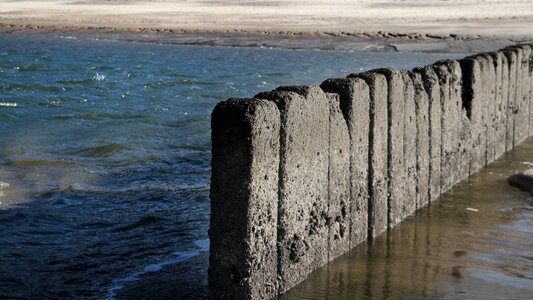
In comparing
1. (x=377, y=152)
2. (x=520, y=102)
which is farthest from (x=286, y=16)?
(x=377, y=152)

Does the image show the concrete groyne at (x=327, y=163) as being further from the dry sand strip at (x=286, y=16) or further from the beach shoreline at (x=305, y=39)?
the dry sand strip at (x=286, y=16)


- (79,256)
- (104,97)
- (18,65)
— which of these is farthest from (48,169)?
(18,65)

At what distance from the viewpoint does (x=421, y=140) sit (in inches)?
341

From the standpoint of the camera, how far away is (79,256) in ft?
25.2

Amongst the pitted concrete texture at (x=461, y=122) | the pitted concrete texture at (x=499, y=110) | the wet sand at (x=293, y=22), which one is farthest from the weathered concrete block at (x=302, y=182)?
the wet sand at (x=293, y=22)

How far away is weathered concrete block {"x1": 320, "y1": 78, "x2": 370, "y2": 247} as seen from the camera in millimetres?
7133

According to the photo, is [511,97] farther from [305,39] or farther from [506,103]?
[305,39]

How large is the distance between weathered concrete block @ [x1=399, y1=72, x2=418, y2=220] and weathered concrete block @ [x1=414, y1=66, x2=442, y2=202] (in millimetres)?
448

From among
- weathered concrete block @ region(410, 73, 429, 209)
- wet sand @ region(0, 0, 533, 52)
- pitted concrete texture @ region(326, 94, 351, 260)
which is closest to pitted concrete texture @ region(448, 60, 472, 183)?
weathered concrete block @ region(410, 73, 429, 209)

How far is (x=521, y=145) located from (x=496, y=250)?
16.1 ft

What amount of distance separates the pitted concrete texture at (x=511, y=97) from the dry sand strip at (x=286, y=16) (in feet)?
54.4

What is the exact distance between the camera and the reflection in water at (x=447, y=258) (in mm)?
6734

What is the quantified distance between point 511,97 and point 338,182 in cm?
535

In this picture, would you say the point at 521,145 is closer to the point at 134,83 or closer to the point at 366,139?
the point at 366,139
